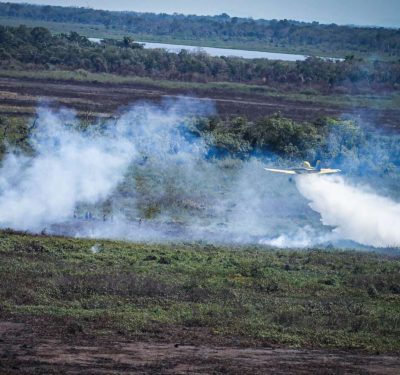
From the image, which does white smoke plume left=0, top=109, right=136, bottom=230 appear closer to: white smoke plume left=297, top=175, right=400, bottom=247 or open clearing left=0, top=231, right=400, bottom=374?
open clearing left=0, top=231, right=400, bottom=374

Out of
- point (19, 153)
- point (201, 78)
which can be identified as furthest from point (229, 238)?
point (201, 78)

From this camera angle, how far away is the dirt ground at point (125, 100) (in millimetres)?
71375

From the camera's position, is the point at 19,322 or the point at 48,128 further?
the point at 48,128

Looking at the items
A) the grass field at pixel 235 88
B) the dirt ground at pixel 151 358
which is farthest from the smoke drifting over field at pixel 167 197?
the grass field at pixel 235 88

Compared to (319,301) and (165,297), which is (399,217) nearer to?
(319,301)

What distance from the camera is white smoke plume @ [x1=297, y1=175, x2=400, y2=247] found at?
4038 cm

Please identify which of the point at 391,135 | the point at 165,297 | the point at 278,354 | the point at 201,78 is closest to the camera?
the point at 278,354

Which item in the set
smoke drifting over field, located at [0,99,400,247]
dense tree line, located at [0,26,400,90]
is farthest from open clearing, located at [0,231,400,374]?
dense tree line, located at [0,26,400,90]

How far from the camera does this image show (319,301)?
1124 inches

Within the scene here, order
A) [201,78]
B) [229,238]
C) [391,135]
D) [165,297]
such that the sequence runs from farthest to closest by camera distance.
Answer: [201,78], [391,135], [229,238], [165,297]

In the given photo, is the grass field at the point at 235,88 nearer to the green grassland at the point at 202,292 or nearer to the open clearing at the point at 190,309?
the green grassland at the point at 202,292

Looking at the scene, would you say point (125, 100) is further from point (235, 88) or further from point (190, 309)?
point (190, 309)

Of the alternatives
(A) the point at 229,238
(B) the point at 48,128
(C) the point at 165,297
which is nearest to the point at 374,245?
(A) the point at 229,238

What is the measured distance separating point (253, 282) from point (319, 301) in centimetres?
283
